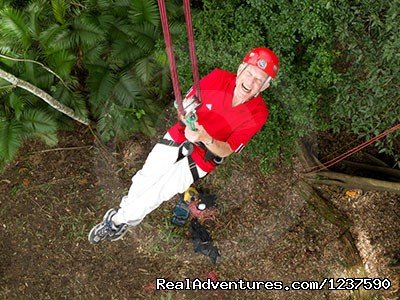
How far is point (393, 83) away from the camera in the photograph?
184 inches

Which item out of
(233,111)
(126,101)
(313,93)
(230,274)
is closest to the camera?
(233,111)

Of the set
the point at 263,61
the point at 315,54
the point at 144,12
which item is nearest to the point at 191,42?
the point at 263,61

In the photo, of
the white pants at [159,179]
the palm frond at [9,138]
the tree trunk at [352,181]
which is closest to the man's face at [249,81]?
the white pants at [159,179]

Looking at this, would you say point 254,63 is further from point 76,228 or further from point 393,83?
point 76,228

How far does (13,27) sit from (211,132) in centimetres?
279

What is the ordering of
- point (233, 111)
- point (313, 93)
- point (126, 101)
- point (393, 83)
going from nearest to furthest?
1. point (233, 111)
2. point (393, 83)
3. point (313, 93)
4. point (126, 101)

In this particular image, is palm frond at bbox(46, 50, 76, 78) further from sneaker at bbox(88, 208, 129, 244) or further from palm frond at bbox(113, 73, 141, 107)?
sneaker at bbox(88, 208, 129, 244)

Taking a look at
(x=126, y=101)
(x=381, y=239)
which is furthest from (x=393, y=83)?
(x=126, y=101)

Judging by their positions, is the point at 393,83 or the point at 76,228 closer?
the point at 393,83

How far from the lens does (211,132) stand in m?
4.40

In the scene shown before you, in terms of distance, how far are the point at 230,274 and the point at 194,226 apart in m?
0.83

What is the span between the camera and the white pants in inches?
181

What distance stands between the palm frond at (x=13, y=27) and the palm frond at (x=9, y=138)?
1026 millimetres

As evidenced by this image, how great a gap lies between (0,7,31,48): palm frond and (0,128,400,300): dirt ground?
1862mm
